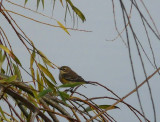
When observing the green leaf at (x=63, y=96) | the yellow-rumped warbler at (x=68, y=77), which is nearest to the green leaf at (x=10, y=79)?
the green leaf at (x=63, y=96)

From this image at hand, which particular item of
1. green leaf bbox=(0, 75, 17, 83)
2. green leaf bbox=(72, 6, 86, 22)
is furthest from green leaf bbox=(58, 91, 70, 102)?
green leaf bbox=(72, 6, 86, 22)

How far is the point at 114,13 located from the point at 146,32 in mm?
100

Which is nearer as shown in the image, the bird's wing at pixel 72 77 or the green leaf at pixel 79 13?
the green leaf at pixel 79 13

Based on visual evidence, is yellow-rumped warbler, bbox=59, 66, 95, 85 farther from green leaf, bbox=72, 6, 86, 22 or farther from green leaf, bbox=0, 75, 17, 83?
green leaf, bbox=0, 75, 17, 83

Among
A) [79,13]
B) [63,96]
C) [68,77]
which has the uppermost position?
[79,13]

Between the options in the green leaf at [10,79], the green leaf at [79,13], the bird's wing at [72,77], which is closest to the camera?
the green leaf at [10,79]

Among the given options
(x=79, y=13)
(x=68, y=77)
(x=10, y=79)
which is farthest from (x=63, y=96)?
(x=68, y=77)

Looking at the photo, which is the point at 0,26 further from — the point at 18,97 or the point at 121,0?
the point at 121,0

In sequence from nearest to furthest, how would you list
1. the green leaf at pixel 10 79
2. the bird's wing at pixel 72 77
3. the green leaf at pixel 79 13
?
the green leaf at pixel 10 79, the green leaf at pixel 79 13, the bird's wing at pixel 72 77

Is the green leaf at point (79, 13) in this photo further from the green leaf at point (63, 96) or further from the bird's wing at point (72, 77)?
the bird's wing at point (72, 77)

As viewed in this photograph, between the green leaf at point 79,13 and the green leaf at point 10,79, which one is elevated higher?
the green leaf at point 79,13

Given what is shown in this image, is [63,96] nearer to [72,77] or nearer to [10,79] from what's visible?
[10,79]

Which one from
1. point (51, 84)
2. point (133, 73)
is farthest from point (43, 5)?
point (133, 73)

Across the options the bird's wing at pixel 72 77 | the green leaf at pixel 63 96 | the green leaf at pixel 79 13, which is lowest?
the bird's wing at pixel 72 77
